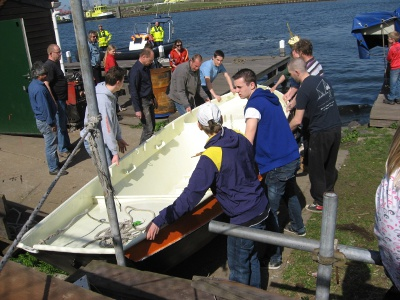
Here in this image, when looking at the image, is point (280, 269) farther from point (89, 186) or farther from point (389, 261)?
point (389, 261)

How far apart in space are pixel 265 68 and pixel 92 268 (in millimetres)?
11603

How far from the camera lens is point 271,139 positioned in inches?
170

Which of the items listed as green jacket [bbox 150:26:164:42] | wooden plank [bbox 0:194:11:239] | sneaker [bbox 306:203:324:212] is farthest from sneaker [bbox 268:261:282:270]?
green jacket [bbox 150:26:164:42]

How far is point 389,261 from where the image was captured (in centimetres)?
222

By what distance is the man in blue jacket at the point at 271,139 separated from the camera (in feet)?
14.0

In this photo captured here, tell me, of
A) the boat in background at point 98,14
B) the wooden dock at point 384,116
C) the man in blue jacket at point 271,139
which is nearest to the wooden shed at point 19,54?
the man in blue jacket at point 271,139

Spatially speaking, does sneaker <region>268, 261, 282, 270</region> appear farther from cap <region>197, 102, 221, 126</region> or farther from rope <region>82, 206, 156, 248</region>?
cap <region>197, 102, 221, 126</region>

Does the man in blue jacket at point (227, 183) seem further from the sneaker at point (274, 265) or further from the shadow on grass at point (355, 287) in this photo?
the sneaker at point (274, 265)

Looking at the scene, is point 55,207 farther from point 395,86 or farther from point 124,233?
point 395,86

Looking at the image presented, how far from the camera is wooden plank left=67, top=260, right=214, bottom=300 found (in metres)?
2.94

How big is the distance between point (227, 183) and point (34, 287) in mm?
1539

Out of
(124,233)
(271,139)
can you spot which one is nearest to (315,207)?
(271,139)

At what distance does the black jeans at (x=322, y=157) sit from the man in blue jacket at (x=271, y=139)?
84 cm

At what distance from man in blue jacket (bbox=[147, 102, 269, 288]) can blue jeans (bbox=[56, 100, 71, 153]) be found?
15.2ft
